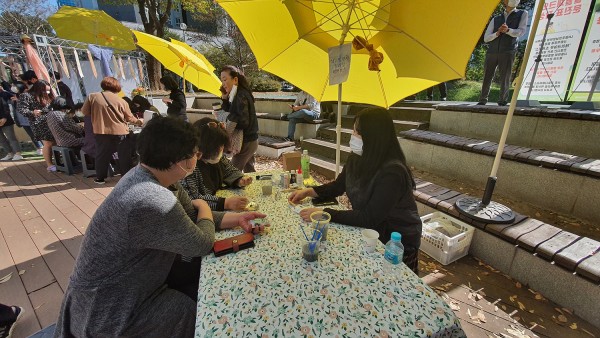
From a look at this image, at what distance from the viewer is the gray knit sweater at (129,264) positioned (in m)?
1.22

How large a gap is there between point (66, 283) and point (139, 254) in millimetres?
2043

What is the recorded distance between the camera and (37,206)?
4.08 m

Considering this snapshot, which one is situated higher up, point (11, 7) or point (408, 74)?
point (11, 7)

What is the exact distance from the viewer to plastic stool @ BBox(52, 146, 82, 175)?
Answer: 17.3 feet

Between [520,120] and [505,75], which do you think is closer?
[520,120]

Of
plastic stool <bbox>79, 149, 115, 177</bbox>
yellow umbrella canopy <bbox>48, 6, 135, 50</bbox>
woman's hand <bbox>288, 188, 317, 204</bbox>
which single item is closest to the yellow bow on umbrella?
woman's hand <bbox>288, 188, 317, 204</bbox>

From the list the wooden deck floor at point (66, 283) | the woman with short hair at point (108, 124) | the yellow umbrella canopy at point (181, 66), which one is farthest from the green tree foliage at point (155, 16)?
the wooden deck floor at point (66, 283)

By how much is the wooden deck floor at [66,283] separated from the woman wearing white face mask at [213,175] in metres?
1.63

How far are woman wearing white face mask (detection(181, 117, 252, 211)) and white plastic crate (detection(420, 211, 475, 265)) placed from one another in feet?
6.88

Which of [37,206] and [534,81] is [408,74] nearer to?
[534,81]

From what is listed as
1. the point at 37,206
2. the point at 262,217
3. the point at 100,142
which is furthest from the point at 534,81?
the point at 37,206

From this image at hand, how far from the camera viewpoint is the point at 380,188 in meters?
1.80

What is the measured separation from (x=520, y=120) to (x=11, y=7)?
3453 cm

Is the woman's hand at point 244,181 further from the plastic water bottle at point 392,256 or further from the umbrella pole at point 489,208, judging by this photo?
the umbrella pole at point 489,208
